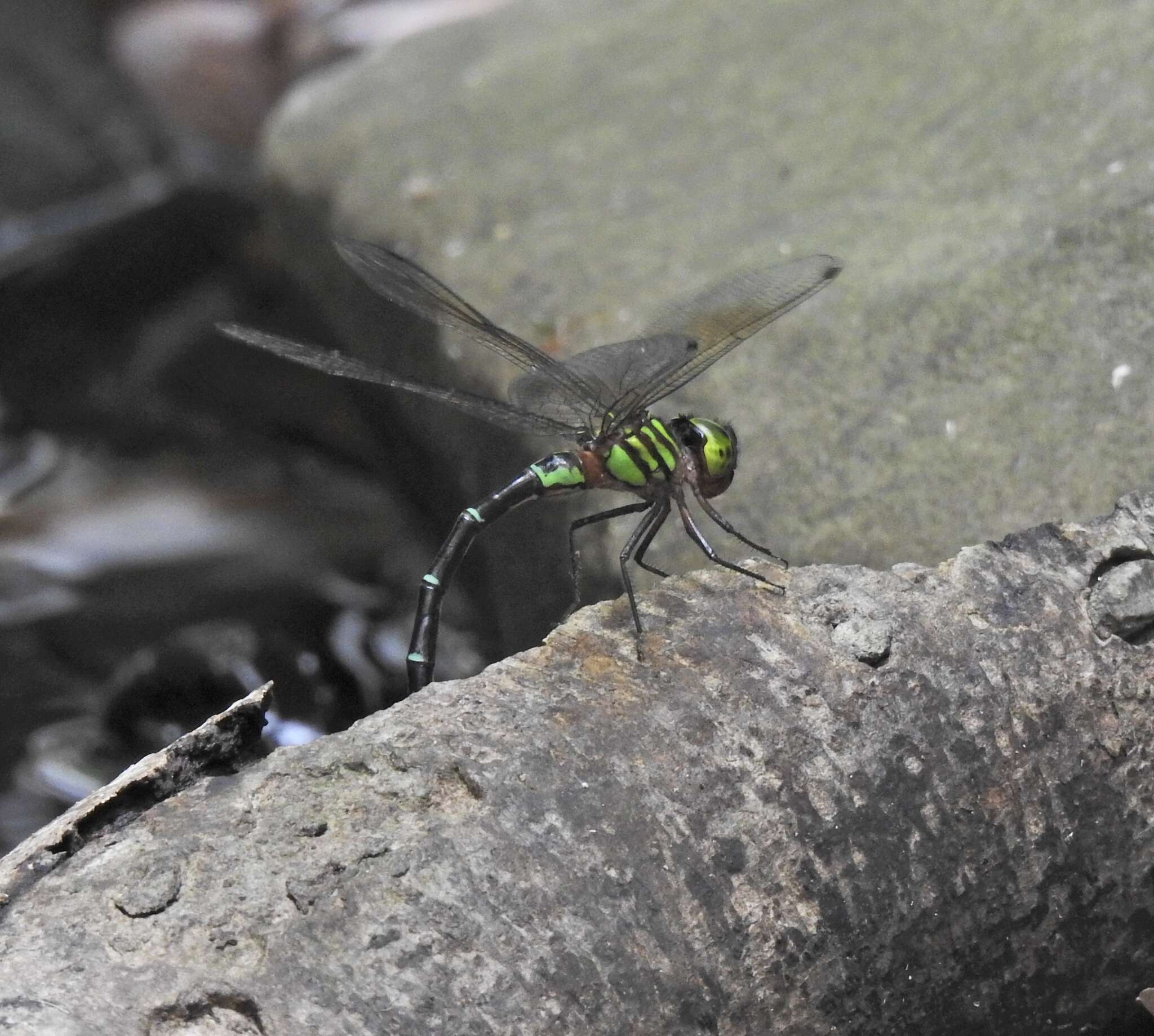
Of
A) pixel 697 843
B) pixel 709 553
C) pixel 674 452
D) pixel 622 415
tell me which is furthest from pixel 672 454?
pixel 697 843

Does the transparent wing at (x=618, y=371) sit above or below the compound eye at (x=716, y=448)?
above

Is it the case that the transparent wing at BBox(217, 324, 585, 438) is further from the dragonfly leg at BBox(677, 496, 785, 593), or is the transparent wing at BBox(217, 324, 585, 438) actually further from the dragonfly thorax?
the dragonfly leg at BBox(677, 496, 785, 593)

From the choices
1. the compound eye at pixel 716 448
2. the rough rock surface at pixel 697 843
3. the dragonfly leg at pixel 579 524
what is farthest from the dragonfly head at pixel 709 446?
the rough rock surface at pixel 697 843

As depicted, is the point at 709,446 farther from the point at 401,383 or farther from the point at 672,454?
the point at 401,383

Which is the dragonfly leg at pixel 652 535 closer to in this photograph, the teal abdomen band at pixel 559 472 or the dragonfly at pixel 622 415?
the dragonfly at pixel 622 415

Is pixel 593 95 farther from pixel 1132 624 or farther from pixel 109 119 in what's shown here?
pixel 109 119

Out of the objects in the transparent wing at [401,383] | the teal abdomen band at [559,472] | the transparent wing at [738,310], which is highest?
the transparent wing at [401,383]

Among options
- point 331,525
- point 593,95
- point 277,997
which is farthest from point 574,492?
point 593,95
